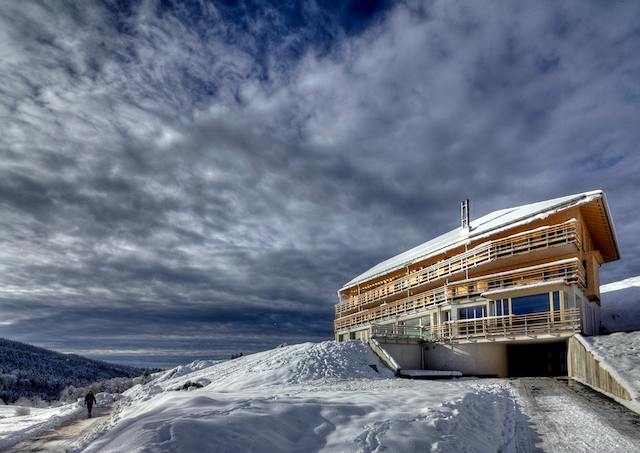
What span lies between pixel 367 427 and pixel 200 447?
3.34 meters

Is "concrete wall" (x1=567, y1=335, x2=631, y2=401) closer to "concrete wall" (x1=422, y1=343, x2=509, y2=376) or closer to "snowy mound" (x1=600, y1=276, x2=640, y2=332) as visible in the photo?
"concrete wall" (x1=422, y1=343, x2=509, y2=376)

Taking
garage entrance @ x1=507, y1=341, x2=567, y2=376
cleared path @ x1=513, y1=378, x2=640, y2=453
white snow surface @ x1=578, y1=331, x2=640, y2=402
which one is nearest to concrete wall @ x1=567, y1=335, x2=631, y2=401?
white snow surface @ x1=578, y1=331, x2=640, y2=402

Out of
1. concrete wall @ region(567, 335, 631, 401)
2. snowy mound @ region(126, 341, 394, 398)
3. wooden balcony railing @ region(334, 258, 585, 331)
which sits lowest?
snowy mound @ region(126, 341, 394, 398)

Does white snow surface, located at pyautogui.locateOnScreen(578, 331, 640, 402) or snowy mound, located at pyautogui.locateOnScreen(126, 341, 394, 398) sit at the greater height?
white snow surface, located at pyautogui.locateOnScreen(578, 331, 640, 402)

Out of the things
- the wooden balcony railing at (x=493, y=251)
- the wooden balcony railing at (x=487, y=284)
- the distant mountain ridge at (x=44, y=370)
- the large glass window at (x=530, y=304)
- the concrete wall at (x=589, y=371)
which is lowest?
the distant mountain ridge at (x=44, y=370)

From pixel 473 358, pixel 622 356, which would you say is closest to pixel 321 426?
pixel 622 356

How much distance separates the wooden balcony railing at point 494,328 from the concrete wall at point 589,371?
57.2 inches

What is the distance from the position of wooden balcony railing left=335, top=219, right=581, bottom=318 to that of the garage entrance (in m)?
6.27

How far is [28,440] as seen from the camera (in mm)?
13250

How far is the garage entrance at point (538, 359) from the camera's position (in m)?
24.7

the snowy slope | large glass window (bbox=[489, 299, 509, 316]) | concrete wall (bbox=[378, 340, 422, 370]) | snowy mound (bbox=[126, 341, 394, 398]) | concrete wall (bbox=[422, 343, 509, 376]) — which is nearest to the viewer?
the snowy slope

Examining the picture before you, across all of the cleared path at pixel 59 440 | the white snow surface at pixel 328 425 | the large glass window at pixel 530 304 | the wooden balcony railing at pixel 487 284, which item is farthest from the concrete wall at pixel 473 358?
the cleared path at pixel 59 440

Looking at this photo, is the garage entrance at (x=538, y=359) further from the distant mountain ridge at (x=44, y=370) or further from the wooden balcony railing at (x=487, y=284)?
the distant mountain ridge at (x=44, y=370)

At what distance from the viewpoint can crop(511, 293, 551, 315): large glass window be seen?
24.0 metres
